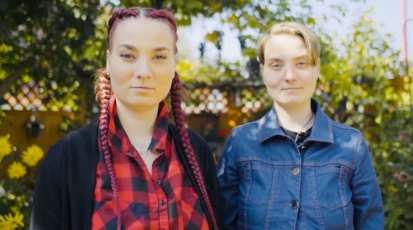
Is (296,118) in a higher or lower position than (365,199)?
higher

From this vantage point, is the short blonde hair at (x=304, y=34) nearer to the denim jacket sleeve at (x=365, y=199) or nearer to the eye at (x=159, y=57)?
the denim jacket sleeve at (x=365, y=199)

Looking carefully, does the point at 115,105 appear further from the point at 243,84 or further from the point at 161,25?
the point at 243,84

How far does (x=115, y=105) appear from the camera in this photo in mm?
1632

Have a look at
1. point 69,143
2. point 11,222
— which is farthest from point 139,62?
point 11,222

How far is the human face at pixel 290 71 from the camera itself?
1.81 m

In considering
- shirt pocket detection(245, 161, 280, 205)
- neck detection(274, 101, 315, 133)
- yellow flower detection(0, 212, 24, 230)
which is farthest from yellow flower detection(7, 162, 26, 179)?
neck detection(274, 101, 315, 133)

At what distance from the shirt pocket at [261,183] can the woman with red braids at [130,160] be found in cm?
25

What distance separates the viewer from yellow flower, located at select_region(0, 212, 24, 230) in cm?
244

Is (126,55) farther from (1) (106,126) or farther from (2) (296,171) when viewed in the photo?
(2) (296,171)

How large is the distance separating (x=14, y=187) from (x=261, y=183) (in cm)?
163

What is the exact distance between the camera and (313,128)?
6.06 ft

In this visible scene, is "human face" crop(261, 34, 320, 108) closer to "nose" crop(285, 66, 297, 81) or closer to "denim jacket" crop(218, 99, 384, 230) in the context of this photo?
"nose" crop(285, 66, 297, 81)

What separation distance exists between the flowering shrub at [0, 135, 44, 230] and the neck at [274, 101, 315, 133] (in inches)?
58.6

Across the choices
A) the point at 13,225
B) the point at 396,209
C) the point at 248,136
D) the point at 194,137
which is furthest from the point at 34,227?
the point at 396,209
